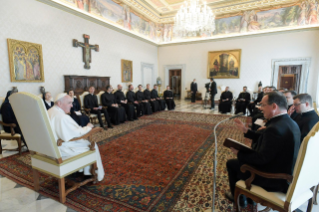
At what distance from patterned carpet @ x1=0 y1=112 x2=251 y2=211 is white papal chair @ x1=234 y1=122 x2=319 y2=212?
66cm

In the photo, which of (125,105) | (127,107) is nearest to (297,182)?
(127,107)

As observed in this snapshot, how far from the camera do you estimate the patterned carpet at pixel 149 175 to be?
231 cm

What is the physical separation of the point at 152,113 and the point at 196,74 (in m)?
6.12

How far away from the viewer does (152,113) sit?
905 centimetres

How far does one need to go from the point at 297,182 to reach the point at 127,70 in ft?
33.4

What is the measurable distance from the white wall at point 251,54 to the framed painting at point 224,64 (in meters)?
0.27

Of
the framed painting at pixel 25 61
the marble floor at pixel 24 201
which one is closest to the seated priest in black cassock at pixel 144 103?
the framed painting at pixel 25 61

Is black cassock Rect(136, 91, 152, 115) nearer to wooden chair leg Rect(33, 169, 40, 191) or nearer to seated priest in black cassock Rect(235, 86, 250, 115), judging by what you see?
seated priest in black cassock Rect(235, 86, 250, 115)

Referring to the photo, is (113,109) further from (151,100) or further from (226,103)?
(226,103)

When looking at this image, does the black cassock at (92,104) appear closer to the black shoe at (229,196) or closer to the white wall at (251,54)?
the black shoe at (229,196)

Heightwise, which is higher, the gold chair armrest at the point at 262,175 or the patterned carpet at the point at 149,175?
the gold chair armrest at the point at 262,175

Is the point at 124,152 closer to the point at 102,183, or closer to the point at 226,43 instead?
the point at 102,183

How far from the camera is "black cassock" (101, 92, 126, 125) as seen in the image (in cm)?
672

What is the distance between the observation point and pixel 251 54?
1155cm
